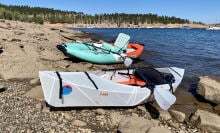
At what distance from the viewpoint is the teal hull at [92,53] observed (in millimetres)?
18133

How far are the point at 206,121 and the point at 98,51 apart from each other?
11.8m

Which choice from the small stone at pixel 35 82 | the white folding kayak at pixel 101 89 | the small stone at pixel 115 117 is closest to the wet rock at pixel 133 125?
the small stone at pixel 115 117

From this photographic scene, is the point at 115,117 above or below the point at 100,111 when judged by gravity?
below

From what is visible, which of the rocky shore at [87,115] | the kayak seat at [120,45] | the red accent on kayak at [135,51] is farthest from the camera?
the red accent on kayak at [135,51]

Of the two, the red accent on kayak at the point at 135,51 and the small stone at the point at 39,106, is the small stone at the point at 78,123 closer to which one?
the small stone at the point at 39,106

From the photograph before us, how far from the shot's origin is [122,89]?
10.2 meters

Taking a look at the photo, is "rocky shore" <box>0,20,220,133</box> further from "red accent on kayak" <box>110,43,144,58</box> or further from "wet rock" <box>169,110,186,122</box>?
"red accent on kayak" <box>110,43,144,58</box>

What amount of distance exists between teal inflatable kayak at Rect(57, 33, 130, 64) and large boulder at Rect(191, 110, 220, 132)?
10.0m

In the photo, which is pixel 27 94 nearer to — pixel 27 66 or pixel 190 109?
pixel 27 66

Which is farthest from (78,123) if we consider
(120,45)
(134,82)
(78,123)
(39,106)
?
(120,45)

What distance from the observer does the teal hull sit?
714 inches

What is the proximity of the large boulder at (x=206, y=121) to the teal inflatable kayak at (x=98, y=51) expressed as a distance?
1000cm

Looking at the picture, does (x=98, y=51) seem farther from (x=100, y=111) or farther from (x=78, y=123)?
(x=78, y=123)

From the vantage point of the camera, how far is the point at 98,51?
20.1 metres
